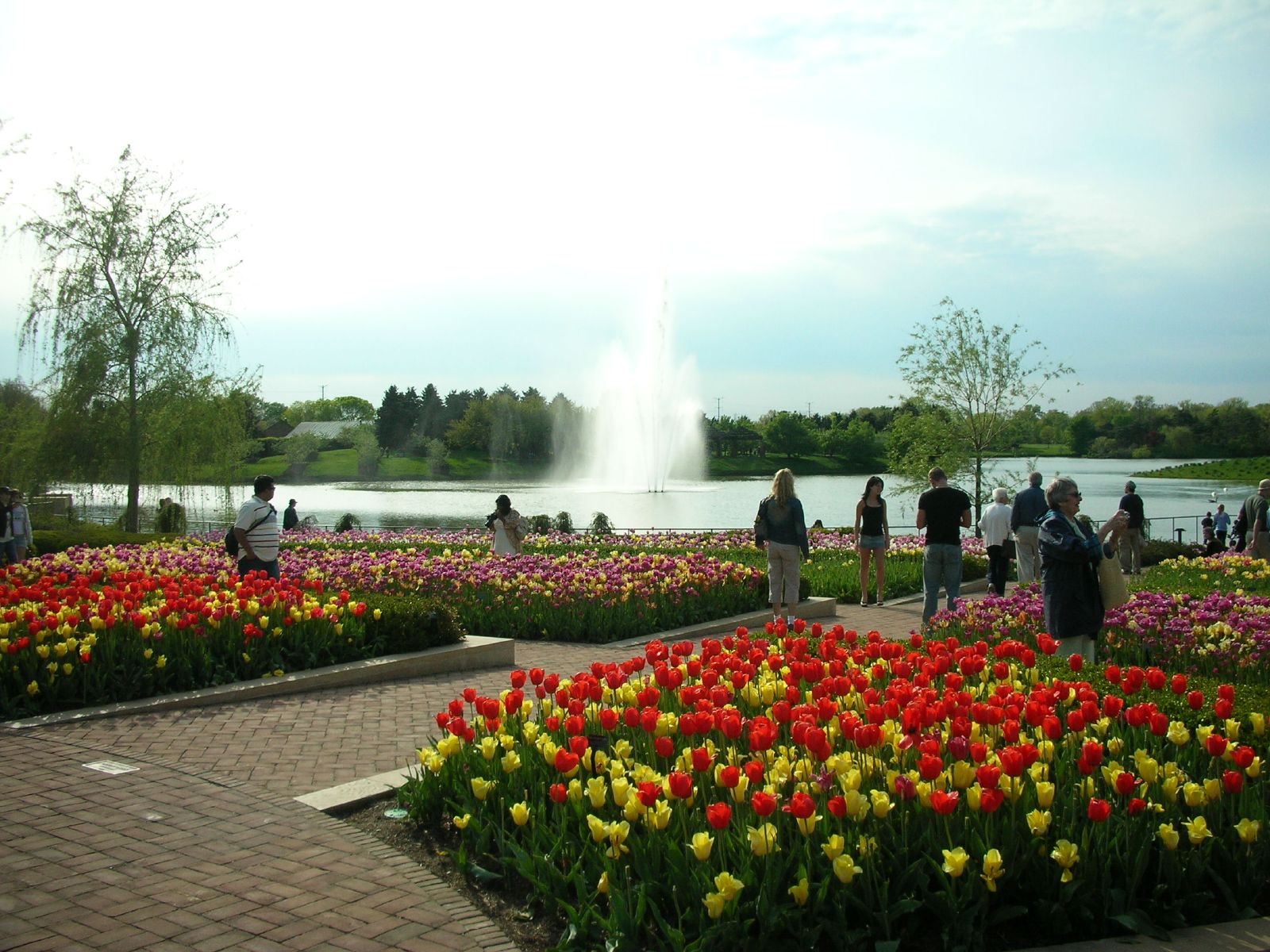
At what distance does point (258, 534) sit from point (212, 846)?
6.92m

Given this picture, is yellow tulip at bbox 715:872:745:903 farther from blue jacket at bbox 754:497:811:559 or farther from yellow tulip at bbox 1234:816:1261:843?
blue jacket at bbox 754:497:811:559

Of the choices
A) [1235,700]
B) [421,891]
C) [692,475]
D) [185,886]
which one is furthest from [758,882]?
[692,475]

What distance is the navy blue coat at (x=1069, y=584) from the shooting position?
7344mm

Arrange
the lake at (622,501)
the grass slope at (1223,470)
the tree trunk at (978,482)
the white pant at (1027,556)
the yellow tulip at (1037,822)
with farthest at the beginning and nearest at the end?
the grass slope at (1223,470) < the tree trunk at (978,482) < the lake at (622,501) < the white pant at (1027,556) < the yellow tulip at (1037,822)

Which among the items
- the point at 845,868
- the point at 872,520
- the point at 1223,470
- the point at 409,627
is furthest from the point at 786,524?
the point at 1223,470

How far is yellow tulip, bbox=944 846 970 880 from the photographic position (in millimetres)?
3830

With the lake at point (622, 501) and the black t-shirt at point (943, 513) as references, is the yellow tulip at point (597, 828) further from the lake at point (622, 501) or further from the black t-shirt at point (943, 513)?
the lake at point (622, 501)

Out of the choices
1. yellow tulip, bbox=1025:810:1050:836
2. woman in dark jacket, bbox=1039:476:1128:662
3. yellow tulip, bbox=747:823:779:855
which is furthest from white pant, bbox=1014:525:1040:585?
yellow tulip, bbox=747:823:779:855

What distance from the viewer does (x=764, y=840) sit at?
391 cm

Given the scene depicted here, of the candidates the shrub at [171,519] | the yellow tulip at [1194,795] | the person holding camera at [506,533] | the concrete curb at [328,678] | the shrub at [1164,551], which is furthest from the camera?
the shrub at [171,519]

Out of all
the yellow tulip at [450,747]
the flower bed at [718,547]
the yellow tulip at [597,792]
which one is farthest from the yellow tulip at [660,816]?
the flower bed at [718,547]

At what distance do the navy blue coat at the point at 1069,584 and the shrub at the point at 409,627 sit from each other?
5485 mm

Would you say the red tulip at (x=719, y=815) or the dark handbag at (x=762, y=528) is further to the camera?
the dark handbag at (x=762, y=528)

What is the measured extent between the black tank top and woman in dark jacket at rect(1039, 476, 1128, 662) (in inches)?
267
